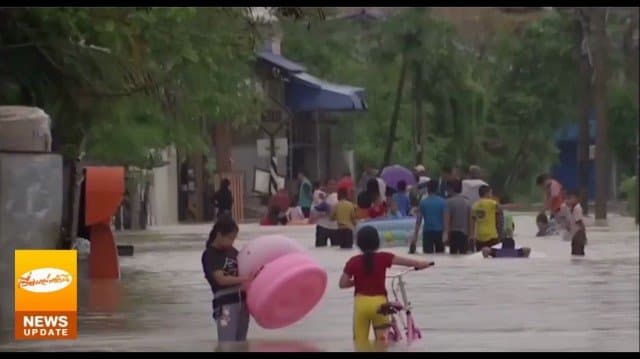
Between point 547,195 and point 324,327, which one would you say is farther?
point 547,195

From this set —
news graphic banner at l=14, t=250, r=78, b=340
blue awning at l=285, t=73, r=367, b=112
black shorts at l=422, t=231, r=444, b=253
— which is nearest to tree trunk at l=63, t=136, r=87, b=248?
black shorts at l=422, t=231, r=444, b=253

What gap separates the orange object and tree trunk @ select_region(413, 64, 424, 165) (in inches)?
1490

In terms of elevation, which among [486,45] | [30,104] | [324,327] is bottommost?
[324,327]

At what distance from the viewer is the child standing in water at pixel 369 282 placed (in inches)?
524

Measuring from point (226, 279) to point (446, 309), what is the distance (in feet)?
17.3

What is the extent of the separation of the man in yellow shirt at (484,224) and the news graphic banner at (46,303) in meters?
13.1

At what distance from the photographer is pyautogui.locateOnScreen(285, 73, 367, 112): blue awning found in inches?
2279

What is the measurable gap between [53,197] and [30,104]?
12.6ft

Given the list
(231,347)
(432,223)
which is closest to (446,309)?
(231,347)

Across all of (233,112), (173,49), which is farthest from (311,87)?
(173,49)

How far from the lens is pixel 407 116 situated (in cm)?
6344

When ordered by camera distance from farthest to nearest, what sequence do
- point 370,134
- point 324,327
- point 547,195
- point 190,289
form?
point 370,134 → point 547,195 → point 190,289 → point 324,327

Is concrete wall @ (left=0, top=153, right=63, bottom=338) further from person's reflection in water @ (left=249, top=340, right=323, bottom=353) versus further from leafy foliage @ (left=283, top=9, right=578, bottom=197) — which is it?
leafy foliage @ (left=283, top=9, right=578, bottom=197)

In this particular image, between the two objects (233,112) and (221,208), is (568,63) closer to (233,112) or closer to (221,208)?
(221,208)
